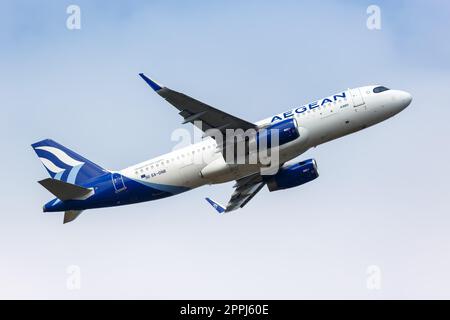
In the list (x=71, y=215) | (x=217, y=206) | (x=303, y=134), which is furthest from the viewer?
(x=217, y=206)

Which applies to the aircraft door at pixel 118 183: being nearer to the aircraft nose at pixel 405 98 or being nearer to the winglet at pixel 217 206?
the winglet at pixel 217 206

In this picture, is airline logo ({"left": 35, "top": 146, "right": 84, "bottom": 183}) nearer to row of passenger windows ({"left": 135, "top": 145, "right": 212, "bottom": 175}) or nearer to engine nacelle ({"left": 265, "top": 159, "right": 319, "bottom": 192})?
row of passenger windows ({"left": 135, "top": 145, "right": 212, "bottom": 175})

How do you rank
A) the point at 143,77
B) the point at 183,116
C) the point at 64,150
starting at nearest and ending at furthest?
the point at 143,77, the point at 183,116, the point at 64,150

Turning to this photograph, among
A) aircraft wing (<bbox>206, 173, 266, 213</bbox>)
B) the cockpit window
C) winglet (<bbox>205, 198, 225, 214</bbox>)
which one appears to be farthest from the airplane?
winglet (<bbox>205, 198, 225, 214</bbox>)

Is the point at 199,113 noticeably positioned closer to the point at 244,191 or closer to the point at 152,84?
the point at 152,84

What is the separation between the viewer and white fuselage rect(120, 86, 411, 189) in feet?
205

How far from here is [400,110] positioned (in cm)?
6425

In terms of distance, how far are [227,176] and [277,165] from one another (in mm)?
3788

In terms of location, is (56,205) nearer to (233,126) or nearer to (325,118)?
(233,126)

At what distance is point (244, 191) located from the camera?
70.6 m

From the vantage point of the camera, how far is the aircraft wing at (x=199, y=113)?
5797cm

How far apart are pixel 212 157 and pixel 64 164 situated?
469 inches

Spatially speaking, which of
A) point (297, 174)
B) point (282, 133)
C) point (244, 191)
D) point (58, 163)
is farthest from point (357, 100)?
point (58, 163)

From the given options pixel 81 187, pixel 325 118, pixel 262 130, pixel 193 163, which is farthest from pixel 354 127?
pixel 81 187
